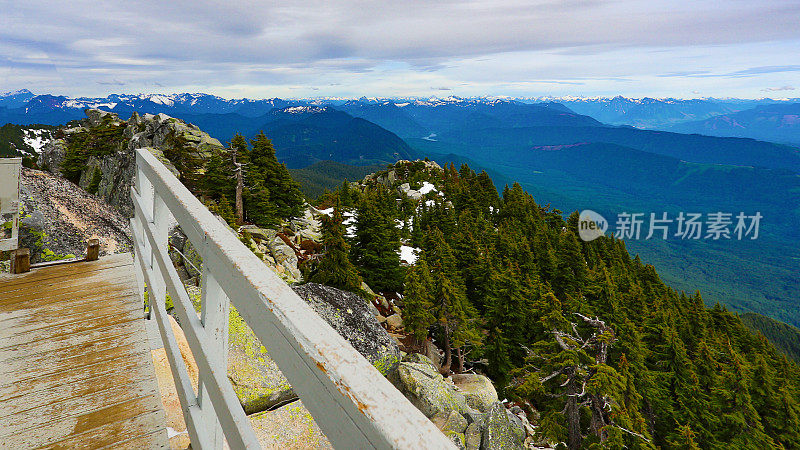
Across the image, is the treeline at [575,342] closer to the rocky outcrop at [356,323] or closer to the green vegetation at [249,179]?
the green vegetation at [249,179]

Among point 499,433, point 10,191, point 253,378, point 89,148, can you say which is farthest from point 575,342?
point 89,148

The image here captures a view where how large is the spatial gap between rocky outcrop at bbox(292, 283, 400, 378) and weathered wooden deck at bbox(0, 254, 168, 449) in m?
7.32

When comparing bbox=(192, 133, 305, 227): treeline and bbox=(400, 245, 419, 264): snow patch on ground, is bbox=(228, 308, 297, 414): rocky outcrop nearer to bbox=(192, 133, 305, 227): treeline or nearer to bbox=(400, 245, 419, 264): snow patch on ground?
bbox=(192, 133, 305, 227): treeline

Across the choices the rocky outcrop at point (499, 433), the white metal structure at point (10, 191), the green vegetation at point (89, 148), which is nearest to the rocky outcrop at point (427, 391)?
the rocky outcrop at point (499, 433)

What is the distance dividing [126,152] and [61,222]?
26.6m

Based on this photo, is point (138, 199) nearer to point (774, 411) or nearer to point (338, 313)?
point (338, 313)

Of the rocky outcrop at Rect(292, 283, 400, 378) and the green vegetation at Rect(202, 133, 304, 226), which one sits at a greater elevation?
the green vegetation at Rect(202, 133, 304, 226)

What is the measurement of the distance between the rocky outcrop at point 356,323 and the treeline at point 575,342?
10.4 metres

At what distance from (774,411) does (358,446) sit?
128 ft

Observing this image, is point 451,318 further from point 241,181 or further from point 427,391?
point 241,181

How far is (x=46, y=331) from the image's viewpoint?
348 cm

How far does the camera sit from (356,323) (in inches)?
476

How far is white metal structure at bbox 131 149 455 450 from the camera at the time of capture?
0.71 m

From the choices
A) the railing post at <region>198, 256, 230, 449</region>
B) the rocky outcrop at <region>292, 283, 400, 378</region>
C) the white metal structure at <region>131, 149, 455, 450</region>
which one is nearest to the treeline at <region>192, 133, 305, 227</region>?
the rocky outcrop at <region>292, 283, 400, 378</region>
